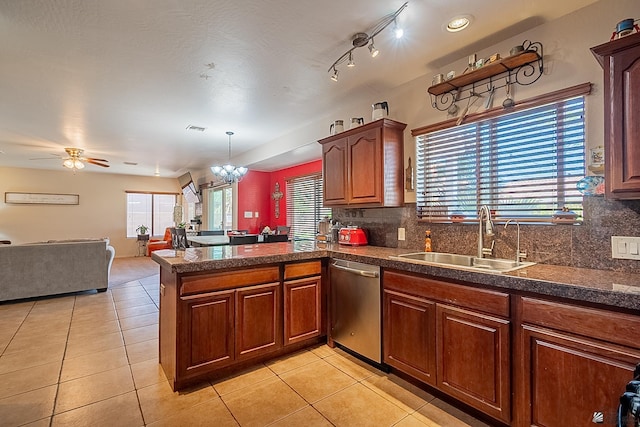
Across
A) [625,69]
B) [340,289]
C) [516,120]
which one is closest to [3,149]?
[340,289]

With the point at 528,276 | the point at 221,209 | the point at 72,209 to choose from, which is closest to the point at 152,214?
the point at 72,209

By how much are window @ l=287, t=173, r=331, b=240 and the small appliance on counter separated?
2309 millimetres

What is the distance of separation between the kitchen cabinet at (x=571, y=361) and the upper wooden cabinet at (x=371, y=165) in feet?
4.88

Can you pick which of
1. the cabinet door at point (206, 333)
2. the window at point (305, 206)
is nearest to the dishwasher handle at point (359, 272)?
the cabinet door at point (206, 333)

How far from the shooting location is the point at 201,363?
85.8 inches

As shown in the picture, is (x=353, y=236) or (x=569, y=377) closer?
(x=569, y=377)

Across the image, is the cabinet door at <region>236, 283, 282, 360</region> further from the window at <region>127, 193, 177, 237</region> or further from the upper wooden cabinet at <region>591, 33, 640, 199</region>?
the window at <region>127, 193, 177, 237</region>

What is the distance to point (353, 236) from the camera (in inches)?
126

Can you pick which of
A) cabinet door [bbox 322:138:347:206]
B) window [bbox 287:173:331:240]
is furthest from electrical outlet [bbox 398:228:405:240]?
window [bbox 287:173:331:240]

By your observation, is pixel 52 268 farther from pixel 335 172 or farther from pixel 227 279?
pixel 335 172

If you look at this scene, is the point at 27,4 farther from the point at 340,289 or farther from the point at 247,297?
the point at 340,289

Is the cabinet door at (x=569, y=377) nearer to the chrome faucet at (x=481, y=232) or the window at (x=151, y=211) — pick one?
the chrome faucet at (x=481, y=232)

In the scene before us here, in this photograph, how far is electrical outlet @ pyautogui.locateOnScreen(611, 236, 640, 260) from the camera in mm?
1702

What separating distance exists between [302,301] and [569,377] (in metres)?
1.83
